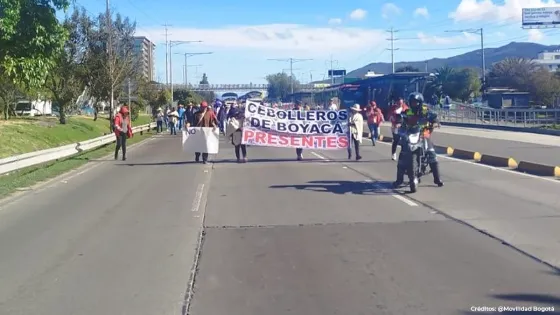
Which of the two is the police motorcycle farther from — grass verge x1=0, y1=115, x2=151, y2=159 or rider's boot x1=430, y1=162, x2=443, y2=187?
grass verge x1=0, y1=115, x2=151, y2=159

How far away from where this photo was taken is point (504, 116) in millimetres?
50031

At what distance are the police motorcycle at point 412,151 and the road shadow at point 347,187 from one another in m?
0.52

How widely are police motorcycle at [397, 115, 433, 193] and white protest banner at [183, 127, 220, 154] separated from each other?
8989mm

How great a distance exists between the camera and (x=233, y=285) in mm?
7406

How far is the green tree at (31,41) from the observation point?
19.7m

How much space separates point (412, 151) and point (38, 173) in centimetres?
1099

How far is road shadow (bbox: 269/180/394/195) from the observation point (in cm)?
1452

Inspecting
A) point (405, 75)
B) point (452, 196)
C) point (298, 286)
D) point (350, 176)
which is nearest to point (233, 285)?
point (298, 286)

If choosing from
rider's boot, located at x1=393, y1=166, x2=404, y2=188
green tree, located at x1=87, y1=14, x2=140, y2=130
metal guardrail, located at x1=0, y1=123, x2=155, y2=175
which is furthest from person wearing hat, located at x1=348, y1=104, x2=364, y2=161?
green tree, located at x1=87, y1=14, x2=140, y2=130

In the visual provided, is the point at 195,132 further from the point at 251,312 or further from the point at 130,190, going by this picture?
the point at 251,312

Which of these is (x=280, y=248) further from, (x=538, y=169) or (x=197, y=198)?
(x=538, y=169)

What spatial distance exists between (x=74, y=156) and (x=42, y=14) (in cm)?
824

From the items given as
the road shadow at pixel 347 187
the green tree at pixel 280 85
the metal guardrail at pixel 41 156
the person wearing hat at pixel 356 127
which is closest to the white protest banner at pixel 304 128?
the person wearing hat at pixel 356 127

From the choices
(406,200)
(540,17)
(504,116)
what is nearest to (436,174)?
(406,200)
